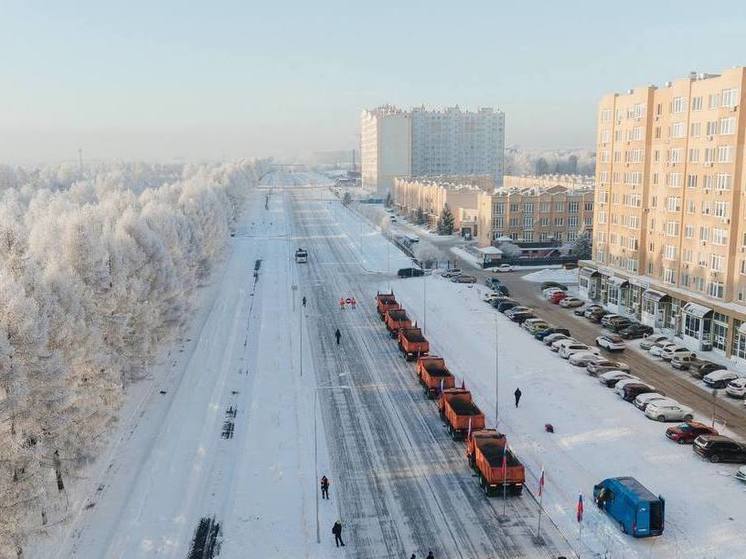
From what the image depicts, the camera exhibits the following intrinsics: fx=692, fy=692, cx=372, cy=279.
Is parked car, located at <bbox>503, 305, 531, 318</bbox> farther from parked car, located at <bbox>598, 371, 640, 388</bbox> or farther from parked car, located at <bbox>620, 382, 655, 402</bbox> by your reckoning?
parked car, located at <bbox>620, 382, 655, 402</bbox>

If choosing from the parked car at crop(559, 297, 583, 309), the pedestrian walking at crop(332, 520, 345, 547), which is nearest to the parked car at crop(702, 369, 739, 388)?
the parked car at crop(559, 297, 583, 309)

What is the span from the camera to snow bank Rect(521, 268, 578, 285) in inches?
2539

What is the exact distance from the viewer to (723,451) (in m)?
25.1

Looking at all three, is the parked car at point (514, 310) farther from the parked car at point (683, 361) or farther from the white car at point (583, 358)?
the parked car at point (683, 361)

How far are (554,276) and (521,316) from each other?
66.4 ft

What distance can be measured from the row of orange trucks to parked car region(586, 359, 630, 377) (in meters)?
7.41

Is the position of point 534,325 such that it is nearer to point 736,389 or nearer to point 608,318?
point 608,318

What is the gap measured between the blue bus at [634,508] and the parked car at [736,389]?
537 inches

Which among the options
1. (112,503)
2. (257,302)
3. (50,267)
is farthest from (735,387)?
(257,302)

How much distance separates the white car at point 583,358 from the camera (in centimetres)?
3674

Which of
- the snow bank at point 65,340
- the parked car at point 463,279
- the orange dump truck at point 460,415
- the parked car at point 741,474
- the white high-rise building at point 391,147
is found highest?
the white high-rise building at point 391,147

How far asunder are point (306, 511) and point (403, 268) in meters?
46.4

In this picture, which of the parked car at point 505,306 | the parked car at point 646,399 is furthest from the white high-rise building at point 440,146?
the parked car at point 646,399

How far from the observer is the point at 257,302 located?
177 ft
